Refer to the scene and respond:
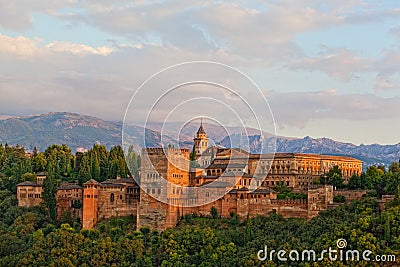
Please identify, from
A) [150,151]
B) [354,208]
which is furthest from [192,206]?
[354,208]

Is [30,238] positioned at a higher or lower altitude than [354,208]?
lower

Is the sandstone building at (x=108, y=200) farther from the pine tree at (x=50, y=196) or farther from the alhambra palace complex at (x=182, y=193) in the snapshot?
the pine tree at (x=50, y=196)

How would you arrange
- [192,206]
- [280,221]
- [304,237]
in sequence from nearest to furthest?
[304,237], [280,221], [192,206]

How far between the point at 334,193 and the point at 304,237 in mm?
9201

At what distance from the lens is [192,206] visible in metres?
47.8

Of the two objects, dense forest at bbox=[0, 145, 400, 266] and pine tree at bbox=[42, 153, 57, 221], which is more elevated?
pine tree at bbox=[42, 153, 57, 221]

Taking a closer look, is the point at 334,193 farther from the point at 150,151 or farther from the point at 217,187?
the point at 150,151
